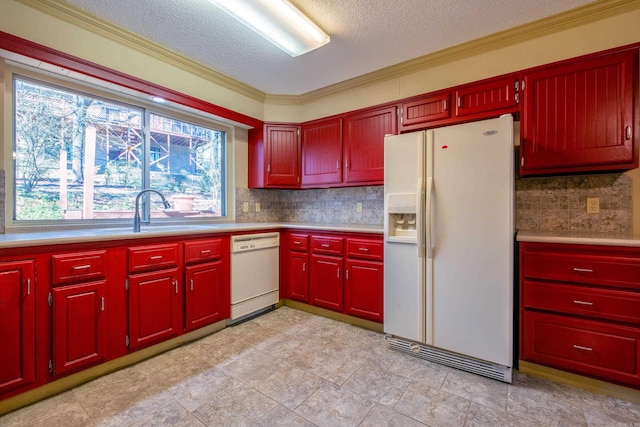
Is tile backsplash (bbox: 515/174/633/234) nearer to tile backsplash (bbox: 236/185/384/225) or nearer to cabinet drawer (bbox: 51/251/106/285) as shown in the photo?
tile backsplash (bbox: 236/185/384/225)

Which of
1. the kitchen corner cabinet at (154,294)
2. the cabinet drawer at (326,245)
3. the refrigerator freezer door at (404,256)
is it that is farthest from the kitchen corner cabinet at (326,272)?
the kitchen corner cabinet at (154,294)

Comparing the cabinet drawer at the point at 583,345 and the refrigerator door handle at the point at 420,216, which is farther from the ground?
the refrigerator door handle at the point at 420,216

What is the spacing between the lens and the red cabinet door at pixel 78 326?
1630 millimetres

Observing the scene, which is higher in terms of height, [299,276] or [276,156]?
[276,156]

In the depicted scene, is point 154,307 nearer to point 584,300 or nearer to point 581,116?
point 584,300

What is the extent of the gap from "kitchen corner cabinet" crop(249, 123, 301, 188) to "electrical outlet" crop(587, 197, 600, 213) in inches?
105

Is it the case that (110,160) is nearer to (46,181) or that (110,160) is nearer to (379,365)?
(46,181)

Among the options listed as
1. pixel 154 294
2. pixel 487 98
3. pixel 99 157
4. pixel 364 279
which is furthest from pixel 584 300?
pixel 99 157

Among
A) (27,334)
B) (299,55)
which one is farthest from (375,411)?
(299,55)

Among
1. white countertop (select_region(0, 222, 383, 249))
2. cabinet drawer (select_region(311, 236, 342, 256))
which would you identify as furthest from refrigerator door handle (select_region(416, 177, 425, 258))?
cabinet drawer (select_region(311, 236, 342, 256))

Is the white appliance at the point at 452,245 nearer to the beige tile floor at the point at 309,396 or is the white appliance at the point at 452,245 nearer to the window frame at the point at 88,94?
the beige tile floor at the point at 309,396

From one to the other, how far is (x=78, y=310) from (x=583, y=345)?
308 centimetres

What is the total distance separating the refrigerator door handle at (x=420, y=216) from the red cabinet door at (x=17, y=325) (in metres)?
2.39

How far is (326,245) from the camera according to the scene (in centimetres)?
280
